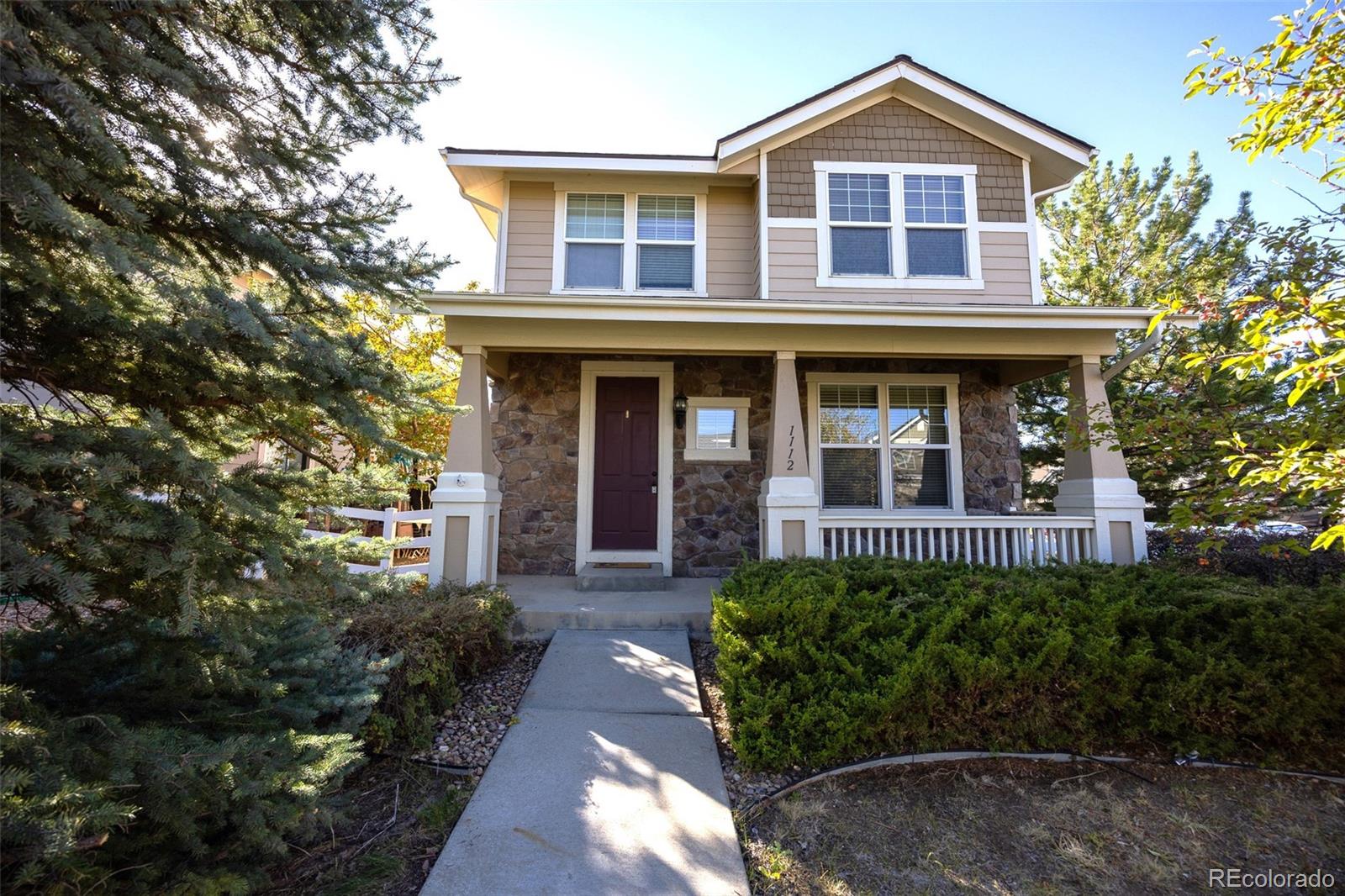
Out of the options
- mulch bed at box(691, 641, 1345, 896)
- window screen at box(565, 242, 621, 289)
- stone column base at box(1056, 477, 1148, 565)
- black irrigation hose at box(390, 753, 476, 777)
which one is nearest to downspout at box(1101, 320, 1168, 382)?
stone column base at box(1056, 477, 1148, 565)

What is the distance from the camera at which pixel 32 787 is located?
56.9 inches

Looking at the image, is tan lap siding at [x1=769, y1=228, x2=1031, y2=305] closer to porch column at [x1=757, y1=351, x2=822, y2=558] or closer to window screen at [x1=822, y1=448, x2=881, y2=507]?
porch column at [x1=757, y1=351, x2=822, y2=558]

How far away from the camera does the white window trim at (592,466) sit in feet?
21.7

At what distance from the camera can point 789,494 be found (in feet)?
17.4

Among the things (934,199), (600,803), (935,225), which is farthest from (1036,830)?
(934,199)

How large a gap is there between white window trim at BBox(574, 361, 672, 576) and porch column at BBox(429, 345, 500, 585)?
146 centimetres

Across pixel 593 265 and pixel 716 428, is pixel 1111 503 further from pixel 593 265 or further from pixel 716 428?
pixel 593 265

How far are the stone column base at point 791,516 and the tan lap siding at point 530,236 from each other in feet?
12.2

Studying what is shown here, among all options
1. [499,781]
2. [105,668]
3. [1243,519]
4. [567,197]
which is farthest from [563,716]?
[567,197]

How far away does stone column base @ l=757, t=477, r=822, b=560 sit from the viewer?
207 inches

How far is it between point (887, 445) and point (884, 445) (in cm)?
3

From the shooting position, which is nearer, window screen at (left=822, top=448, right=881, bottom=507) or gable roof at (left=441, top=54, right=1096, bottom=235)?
gable roof at (left=441, top=54, right=1096, bottom=235)

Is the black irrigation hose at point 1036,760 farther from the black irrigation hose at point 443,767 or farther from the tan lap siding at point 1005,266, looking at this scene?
the tan lap siding at point 1005,266

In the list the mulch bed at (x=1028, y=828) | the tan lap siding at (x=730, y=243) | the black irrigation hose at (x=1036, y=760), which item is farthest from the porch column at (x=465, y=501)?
the black irrigation hose at (x=1036, y=760)
